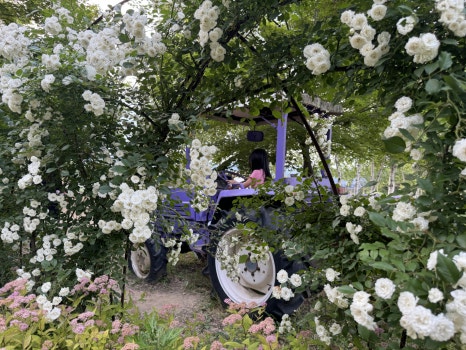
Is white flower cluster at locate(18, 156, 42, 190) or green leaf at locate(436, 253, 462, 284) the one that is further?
white flower cluster at locate(18, 156, 42, 190)

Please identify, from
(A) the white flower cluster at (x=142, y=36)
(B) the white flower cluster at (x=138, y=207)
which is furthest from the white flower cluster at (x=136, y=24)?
(B) the white flower cluster at (x=138, y=207)

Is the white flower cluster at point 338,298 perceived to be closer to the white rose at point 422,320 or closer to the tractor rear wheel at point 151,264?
the white rose at point 422,320

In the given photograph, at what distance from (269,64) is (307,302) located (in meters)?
2.69

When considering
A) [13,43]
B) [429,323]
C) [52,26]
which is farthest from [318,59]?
[13,43]

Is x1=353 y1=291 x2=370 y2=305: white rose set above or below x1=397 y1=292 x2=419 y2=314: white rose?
below

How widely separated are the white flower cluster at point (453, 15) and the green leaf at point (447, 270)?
27.1 inches

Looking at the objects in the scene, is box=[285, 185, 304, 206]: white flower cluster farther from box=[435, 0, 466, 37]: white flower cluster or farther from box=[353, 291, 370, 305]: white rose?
box=[435, 0, 466, 37]: white flower cluster

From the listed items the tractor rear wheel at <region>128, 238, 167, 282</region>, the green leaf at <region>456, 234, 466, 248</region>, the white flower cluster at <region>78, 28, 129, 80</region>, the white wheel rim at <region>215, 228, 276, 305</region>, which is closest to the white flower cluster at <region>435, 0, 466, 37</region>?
the green leaf at <region>456, 234, 466, 248</region>

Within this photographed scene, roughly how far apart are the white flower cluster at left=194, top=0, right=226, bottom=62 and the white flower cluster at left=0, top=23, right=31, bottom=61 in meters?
1.02

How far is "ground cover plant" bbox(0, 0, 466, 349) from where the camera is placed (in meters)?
1.03

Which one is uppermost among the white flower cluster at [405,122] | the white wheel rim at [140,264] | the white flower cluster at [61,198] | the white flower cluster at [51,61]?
the white flower cluster at [51,61]

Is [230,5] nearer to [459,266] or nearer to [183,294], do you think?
[459,266]

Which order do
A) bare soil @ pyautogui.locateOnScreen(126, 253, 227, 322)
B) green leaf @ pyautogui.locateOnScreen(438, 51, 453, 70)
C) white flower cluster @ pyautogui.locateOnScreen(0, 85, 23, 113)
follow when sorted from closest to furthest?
1. green leaf @ pyautogui.locateOnScreen(438, 51, 453, 70)
2. white flower cluster @ pyautogui.locateOnScreen(0, 85, 23, 113)
3. bare soil @ pyautogui.locateOnScreen(126, 253, 227, 322)

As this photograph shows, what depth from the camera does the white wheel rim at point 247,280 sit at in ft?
11.0
